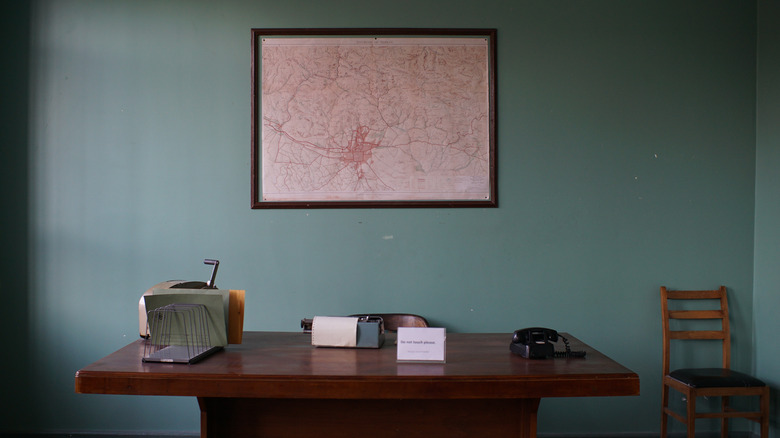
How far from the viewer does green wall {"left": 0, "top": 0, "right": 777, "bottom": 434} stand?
11.0 ft

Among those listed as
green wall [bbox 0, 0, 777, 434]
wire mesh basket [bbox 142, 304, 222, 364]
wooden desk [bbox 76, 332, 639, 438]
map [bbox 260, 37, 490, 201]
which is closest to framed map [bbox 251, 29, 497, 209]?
map [bbox 260, 37, 490, 201]

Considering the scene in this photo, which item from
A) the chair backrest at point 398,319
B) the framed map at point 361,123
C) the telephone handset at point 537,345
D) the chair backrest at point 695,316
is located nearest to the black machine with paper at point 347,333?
the telephone handset at point 537,345

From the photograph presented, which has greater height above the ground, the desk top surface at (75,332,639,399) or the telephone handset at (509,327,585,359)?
the telephone handset at (509,327,585,359)

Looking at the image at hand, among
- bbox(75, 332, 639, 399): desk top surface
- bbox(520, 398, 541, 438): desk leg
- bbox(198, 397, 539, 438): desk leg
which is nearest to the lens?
bbox(75, 332, 639, 399): desk top surface

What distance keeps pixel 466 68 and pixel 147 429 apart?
3.11 metres

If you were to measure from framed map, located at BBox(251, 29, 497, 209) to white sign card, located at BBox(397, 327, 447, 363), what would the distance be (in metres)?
1.43

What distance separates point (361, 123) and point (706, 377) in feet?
8.32

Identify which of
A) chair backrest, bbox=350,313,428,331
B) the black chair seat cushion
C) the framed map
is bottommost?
the black chair seat cushion

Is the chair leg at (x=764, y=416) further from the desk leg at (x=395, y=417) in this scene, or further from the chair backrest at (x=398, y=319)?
the chair backrest at (x=398, y=319)

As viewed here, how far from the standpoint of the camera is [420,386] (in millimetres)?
1800

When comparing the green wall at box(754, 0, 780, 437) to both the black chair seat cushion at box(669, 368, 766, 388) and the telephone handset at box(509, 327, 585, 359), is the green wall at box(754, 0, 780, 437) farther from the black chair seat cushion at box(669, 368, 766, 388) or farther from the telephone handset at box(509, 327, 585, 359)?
the telephone handset at box(509, 327, 585, 359)

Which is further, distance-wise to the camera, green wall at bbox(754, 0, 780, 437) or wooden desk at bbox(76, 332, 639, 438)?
green wall at bbox(754, 0, 780, 437)

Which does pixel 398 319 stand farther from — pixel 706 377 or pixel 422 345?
pixel 706 377

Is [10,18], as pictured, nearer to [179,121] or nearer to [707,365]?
[179,121]
